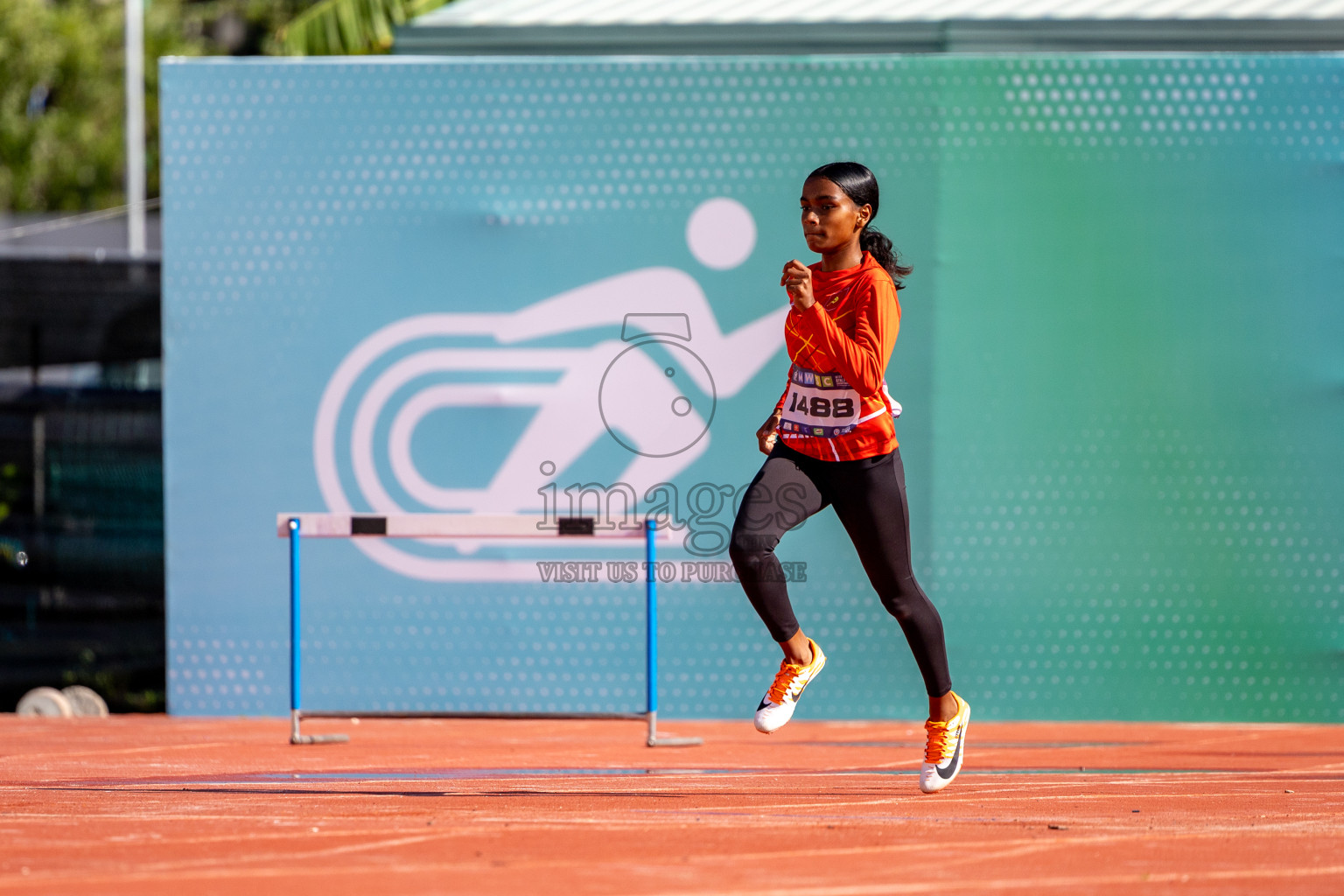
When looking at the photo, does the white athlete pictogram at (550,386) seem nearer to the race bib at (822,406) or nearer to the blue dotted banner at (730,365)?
the blue dotted banner at (730,365)

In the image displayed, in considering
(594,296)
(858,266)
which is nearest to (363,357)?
(594,296)

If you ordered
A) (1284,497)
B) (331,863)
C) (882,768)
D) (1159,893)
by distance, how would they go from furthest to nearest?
(1284,497) < (882,768) < (331,863) < (1159,893)

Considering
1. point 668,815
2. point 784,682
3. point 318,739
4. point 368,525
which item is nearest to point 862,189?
point 784,682

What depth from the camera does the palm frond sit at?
48.0 ft

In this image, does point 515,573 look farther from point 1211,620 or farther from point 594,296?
point 1211,620

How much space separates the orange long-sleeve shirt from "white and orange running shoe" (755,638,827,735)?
31.4 inches

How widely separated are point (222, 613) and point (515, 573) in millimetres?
1680

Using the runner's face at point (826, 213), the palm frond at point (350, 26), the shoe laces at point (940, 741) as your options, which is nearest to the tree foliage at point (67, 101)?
the palm frond at point (350, 26)

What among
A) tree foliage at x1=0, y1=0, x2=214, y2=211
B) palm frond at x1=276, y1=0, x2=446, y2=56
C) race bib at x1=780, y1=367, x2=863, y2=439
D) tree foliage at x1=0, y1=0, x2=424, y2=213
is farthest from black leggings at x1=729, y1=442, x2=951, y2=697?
tree foliage at x1=0, y1=0, x2=214, y2=211

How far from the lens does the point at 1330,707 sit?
8.50 metres

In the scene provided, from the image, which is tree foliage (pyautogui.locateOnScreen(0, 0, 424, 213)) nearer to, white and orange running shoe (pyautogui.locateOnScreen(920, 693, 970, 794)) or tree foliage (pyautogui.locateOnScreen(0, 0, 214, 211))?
tree foliage (pyautogui.locateOnScreen(0, 0, 214, 211))

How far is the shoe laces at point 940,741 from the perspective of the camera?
5.61 m

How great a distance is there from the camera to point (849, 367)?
5.09 metres

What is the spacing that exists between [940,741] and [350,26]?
36.8 feet
